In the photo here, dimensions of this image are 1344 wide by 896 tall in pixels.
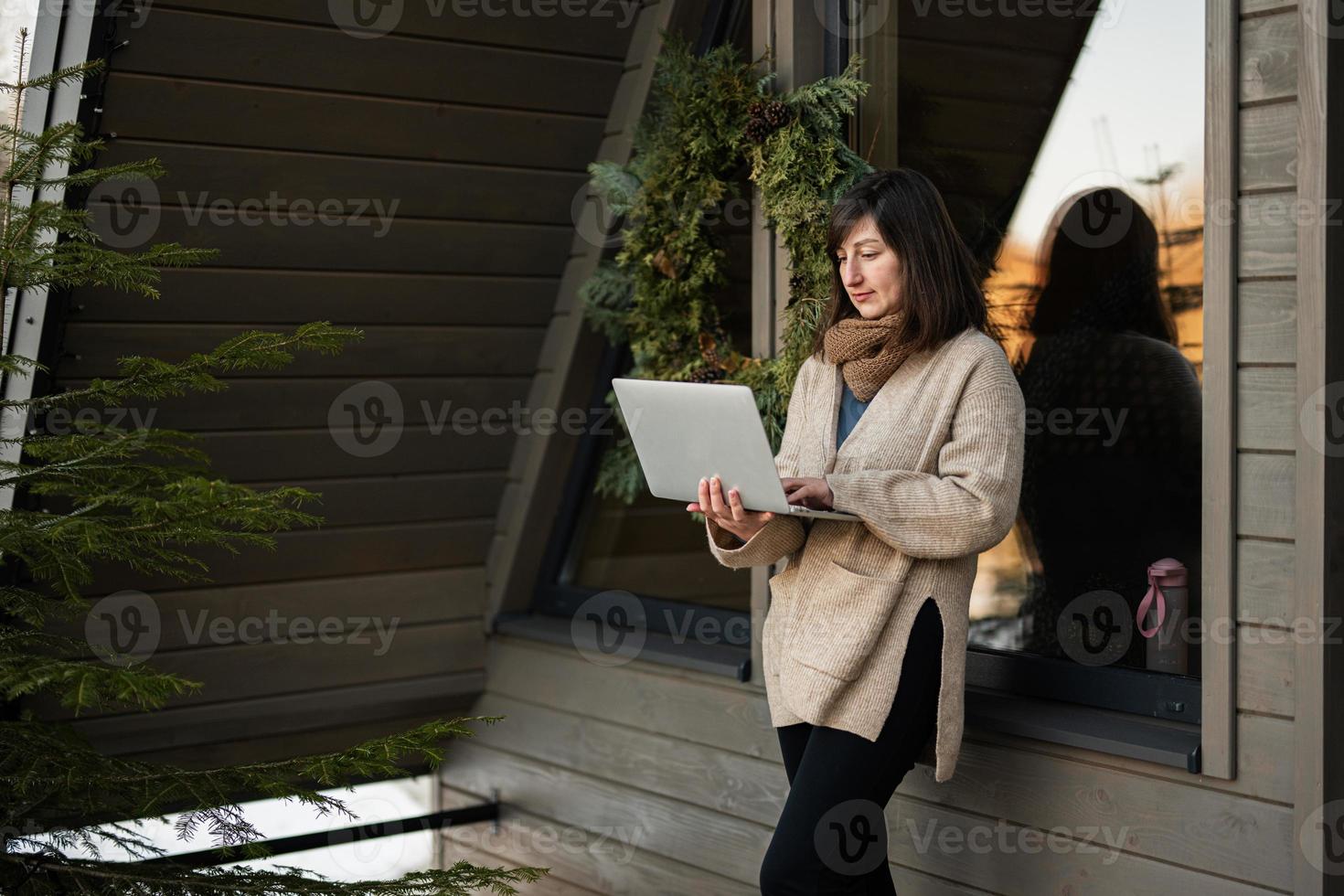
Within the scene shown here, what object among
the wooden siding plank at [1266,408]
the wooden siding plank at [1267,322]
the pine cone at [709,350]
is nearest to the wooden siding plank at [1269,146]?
the wooden siding plank at [1267,322]

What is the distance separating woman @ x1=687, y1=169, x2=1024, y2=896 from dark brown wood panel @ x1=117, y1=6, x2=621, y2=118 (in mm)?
1260

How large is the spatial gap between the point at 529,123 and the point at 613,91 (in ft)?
0.76

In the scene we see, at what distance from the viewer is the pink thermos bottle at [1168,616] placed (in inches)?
85.1

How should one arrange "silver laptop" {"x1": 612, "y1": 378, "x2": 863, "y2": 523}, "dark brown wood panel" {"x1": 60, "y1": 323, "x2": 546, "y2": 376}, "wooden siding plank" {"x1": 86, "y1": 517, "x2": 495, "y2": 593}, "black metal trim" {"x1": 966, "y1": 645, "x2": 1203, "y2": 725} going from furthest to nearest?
"wooden siding plank" {"x1": 86, "y1": 517, "x2": 495, "y2": 593} → "dark brown wood panel" {"x1": 60, "y1": 323, "x2": 546, "y2": 376} → "black metal trim" {"x1": 966, "y1": 645, "x2": 1203, "y2": 725} → "silver laptop" {"x1": 612, "y1": 378, "x2": 863, "y2": 523}

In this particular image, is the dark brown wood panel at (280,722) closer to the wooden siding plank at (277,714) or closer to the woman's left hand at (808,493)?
the wooden siding plank at (277,714)

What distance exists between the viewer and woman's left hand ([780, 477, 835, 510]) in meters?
1.81

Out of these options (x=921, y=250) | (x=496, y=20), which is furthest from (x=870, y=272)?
(x=496, y=20)

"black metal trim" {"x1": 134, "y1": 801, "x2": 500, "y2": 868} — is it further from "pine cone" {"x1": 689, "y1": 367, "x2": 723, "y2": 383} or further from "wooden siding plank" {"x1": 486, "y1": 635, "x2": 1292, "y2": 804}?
"pine cone" {"x1": 689, "y1": 367, "x2": 723, "y2": 383}

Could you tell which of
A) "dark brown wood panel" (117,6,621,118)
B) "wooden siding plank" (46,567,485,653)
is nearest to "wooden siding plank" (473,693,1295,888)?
"wooden siding plank" (46,567,485,653)

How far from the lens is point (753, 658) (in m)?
2.83

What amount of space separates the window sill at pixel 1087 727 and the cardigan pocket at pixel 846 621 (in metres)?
0.48

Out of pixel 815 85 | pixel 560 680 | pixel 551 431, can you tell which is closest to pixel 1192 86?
pixel 815 85

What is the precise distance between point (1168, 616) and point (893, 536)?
0.61m

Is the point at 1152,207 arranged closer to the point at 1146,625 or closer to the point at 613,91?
the point at 1146,625
